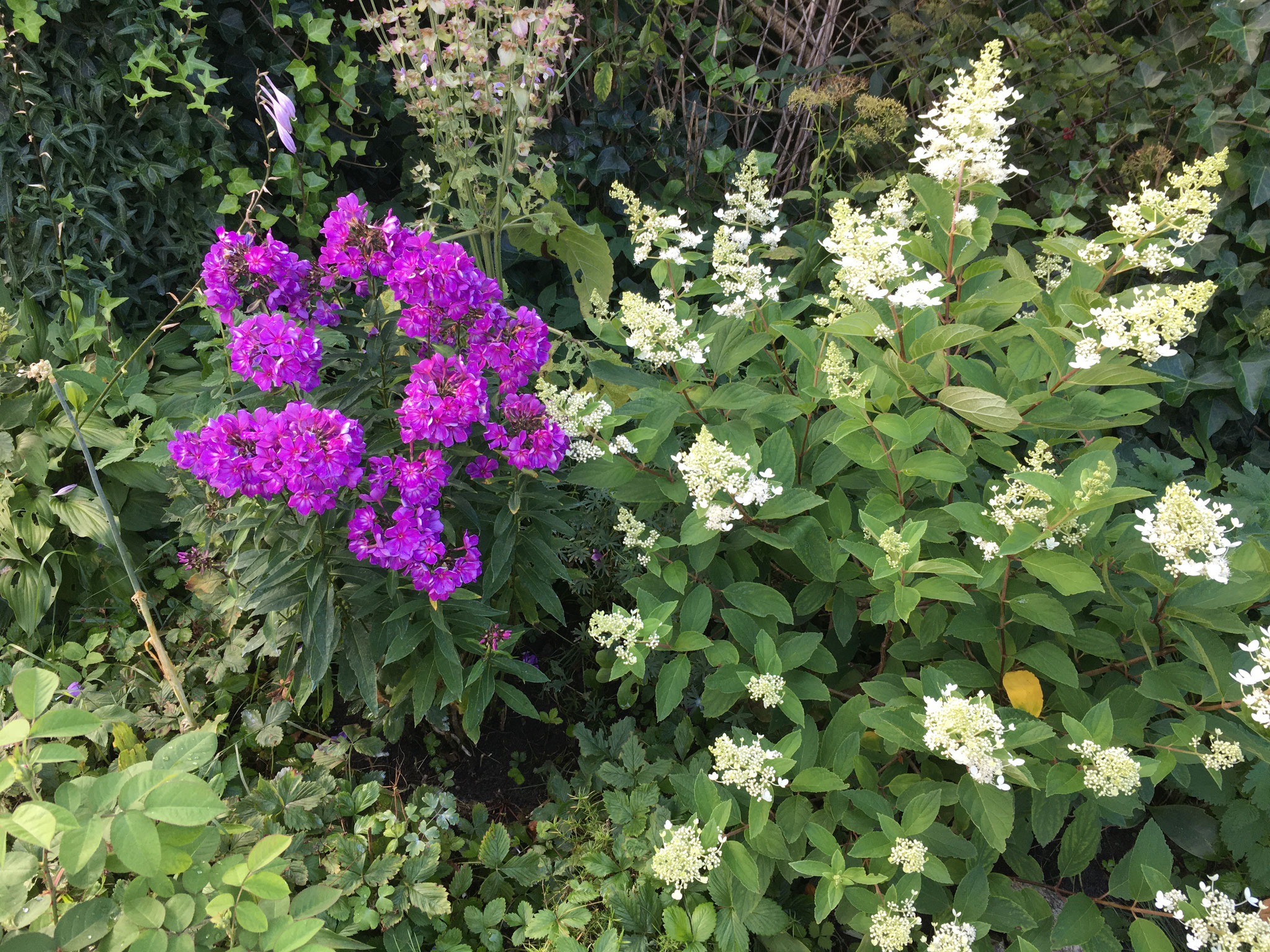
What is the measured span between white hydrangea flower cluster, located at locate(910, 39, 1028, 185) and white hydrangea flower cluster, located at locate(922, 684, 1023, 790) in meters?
1.07

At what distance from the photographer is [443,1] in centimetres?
216

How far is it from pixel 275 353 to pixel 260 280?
0.77 feet

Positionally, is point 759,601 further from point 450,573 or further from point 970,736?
point 450,573

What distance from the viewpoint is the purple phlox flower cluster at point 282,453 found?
140 centimetres

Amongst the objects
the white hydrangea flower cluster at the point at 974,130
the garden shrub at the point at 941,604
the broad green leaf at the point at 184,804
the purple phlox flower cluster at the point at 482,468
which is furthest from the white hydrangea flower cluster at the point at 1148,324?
the broad green leaf at the point at 184,804

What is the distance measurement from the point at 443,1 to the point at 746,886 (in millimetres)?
2309

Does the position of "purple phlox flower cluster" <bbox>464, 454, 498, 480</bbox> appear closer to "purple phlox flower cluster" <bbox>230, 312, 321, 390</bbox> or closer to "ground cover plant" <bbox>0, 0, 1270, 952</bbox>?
"ground cover plant" <bbox>0, 0, 1270, 952</bbox>

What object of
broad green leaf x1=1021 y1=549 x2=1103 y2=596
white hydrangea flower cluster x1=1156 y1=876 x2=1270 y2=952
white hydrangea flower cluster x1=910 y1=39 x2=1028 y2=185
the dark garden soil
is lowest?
the dark garden soil

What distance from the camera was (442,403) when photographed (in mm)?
1485

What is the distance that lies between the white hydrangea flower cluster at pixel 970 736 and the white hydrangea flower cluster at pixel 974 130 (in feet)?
3.51

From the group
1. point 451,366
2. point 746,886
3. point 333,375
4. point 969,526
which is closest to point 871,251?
point 969,526

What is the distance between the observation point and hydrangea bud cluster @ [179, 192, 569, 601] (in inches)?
56.0

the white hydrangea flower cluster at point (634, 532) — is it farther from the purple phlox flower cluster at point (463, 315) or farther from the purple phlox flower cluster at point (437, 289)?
the purple phlox flower cluster at point (437, 289)

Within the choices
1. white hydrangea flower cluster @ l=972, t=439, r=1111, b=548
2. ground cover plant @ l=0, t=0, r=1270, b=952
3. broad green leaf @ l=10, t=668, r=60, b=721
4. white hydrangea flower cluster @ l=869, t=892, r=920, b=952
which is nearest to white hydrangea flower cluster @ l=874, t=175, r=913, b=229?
ground cover plant @ l=0, t=0, r=1270, b=952
